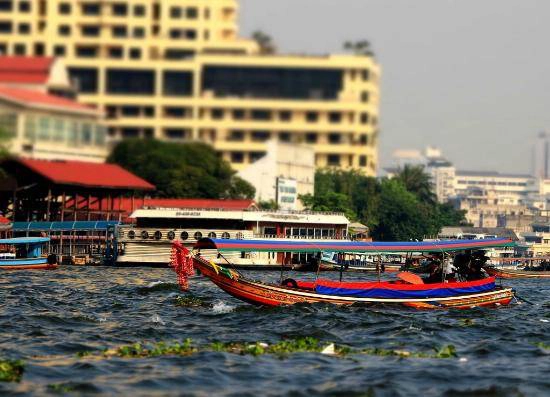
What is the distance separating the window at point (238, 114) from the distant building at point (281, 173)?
669 centimetres

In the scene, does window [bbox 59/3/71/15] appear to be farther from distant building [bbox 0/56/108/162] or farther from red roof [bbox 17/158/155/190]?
red roof [bbox 17/158/155/190]

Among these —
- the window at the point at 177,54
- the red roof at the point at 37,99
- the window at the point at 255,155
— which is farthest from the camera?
the window at the point at 177,54

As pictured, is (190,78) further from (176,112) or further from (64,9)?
(64,9)

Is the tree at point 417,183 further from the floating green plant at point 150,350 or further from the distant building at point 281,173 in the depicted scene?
the floating green plant at point 150,350

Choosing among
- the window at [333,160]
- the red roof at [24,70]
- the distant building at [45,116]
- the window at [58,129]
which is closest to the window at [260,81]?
the window at [333,160]

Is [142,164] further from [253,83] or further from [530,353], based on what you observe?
[530,353]

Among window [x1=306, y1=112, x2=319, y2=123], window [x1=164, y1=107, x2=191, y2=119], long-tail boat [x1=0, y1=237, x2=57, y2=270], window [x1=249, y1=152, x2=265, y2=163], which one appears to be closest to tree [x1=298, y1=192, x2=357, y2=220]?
window [x1=249, y1=152, x2=265, y2=163]

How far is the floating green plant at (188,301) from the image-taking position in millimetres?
47406

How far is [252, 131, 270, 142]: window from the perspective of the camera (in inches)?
5144

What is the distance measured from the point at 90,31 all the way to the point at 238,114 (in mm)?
19299

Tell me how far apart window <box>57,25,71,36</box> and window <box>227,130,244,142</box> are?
68.0 feet

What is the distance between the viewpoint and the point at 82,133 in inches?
4252

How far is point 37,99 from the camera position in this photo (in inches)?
4124

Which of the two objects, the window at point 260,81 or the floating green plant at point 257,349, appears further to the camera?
the window at point 260,81
